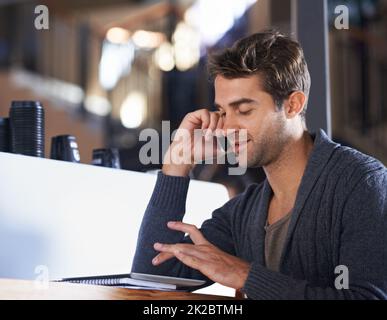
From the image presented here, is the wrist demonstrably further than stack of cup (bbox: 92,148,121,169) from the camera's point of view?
No

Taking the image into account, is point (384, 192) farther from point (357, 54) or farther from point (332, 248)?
point (357, 54)

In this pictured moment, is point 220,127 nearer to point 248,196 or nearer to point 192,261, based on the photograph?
point 248,196

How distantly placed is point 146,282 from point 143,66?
5.08 meters

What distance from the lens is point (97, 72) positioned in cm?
713

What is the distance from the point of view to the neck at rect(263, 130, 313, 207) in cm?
167

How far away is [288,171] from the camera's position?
1.67 metres

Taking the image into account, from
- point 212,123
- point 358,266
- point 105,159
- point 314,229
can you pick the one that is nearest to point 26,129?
point 105,159

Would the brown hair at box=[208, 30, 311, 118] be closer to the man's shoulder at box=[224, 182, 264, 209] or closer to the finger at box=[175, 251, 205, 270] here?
the man's shoulder at box=[224, 182, 264, 209]

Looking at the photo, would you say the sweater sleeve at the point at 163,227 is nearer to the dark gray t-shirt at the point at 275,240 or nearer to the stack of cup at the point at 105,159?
the dark gray t-shirt at the point at 275,240

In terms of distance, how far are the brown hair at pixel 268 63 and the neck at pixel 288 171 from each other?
0.11 metres

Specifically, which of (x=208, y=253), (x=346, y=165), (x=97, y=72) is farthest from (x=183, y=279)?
(x=97, y=72)

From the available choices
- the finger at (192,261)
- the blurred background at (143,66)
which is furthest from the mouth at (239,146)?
the blurred background at (143,66)

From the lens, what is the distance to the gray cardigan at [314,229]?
131 centimetres

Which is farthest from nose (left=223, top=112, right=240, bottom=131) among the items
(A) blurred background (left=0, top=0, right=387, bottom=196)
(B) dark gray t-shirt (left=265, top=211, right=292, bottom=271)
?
(A) blurred background (left=0, top=0, right=387, bottom=196)
